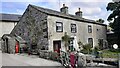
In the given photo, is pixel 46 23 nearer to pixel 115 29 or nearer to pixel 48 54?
pixel 48 54

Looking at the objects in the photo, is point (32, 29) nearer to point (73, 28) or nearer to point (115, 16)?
point (73, 28)

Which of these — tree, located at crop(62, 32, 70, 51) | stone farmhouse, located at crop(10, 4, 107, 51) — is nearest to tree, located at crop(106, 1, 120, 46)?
stone farmhouse, located at crop(10, 4, 107, 51)

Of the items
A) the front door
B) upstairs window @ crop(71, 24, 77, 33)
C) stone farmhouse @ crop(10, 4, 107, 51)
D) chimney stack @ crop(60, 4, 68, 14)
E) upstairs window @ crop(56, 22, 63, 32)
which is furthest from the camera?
chimney stack @ crop(60, 4, 68, 14)

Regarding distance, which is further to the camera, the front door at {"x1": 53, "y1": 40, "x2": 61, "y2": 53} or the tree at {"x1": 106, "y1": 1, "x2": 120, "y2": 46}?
the tree at {"x1": 106, "y1": 1, "x2": 120, "y2": 46}

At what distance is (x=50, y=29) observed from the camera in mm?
24203

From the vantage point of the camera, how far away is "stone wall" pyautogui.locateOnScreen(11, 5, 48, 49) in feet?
80.5

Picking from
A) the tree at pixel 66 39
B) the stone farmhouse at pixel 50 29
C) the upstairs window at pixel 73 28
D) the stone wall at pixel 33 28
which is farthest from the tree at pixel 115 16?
the stone wall at pixel 33 28

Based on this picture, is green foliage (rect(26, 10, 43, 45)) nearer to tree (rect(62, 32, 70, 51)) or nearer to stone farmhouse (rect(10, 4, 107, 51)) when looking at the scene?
stone farmhouse (rect(10, 4, 107, 51))

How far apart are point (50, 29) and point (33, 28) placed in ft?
10.7

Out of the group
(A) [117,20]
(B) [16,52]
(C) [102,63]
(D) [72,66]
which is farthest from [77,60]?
(A) [117,20]

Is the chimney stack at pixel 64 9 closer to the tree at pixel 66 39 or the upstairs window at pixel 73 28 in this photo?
the upstairs window at pixel 73 28

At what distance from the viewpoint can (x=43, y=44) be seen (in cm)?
2459

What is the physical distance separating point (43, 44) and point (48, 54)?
4917mm

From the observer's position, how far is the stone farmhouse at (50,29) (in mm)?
24312
